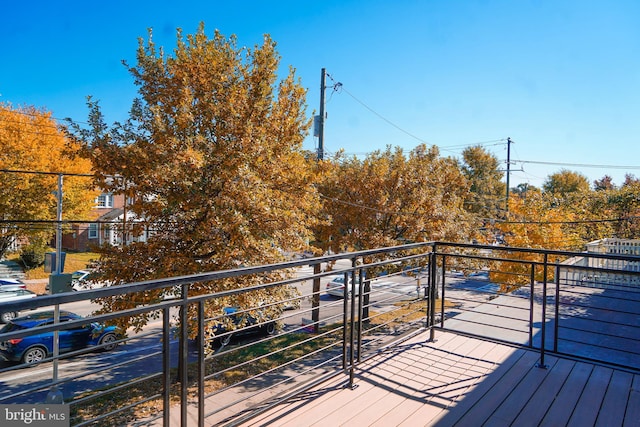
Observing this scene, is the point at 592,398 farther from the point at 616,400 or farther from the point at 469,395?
the point at 469,395

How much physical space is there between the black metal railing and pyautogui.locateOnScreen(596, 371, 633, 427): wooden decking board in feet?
0.90

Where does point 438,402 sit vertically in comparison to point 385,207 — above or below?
below

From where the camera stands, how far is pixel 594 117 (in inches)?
714

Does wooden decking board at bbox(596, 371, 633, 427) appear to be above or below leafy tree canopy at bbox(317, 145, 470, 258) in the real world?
below

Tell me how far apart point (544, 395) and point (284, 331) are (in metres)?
5.55

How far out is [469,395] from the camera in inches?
109

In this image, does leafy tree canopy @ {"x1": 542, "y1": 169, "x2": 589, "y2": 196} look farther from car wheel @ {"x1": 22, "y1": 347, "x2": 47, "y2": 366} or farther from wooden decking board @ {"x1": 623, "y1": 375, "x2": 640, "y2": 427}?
car wheel @ {"x1": 22, "y1": 347, "x2": 47, "y2": 366}

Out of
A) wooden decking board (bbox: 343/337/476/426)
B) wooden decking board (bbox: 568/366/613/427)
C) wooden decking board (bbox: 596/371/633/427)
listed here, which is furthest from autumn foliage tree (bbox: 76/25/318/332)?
wooden decking board (bbox: 596/371/633/427)

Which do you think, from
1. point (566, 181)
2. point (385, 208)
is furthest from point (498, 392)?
point (566, 181)

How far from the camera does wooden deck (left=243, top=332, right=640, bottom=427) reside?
2.43 meters

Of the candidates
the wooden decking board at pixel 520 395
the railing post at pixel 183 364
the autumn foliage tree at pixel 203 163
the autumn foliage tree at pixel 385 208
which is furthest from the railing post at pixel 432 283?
the autumn foliage tree at pixel 385 208

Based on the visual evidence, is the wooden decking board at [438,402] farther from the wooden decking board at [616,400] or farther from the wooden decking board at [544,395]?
the wooden decking board at [616,400]

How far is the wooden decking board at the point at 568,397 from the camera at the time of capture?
243 cm

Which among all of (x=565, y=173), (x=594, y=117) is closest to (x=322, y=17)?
(x=594, y=117)
